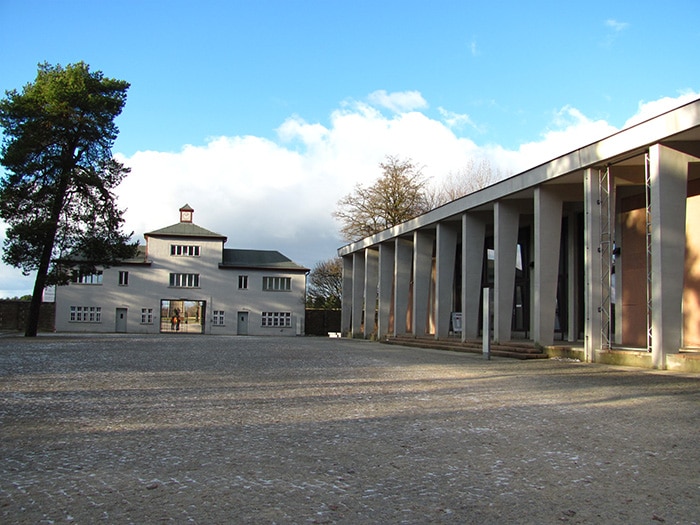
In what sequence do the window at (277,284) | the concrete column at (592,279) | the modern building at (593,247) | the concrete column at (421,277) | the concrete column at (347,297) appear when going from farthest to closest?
the window at (277,284), the concrete column at (347,297), the concrete column at (421,277), the concrete column at (592,279), the modern building at (593,247)

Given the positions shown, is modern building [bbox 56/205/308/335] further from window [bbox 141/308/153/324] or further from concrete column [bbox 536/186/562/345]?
concrete column [bbox 536/186/562/345]

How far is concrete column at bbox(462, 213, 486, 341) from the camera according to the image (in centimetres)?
2473

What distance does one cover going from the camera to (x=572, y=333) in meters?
23.1

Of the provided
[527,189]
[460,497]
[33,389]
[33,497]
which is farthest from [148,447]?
[527,189]

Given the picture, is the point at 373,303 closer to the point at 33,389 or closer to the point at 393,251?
the point at 393,251

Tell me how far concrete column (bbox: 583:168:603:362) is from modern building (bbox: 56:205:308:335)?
128ft

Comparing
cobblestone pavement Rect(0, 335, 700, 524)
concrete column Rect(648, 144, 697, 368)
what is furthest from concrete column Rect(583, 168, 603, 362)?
cobblestone pavement Rect(0, 335, 700, 524)

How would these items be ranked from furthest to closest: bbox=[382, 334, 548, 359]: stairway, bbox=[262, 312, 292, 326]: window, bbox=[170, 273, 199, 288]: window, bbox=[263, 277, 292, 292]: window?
bbox=[263, 277, 292, 292]: window, bbox=[262, 312, 292, 326]: window, bbox=[170, 273, 199, 288]: window, bbox=[382, 334, 548, 359]: stairway

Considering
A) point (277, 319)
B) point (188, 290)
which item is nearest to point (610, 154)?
point (277, 319)

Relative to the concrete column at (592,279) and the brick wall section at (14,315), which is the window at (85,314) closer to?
the brick wall section at (14,315)

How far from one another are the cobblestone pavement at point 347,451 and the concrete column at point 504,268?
10.1 meters

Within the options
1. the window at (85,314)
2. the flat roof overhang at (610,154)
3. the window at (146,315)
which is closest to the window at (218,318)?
the window at (146,315)

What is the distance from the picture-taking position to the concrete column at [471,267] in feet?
81.1

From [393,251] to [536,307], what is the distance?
17643mm
